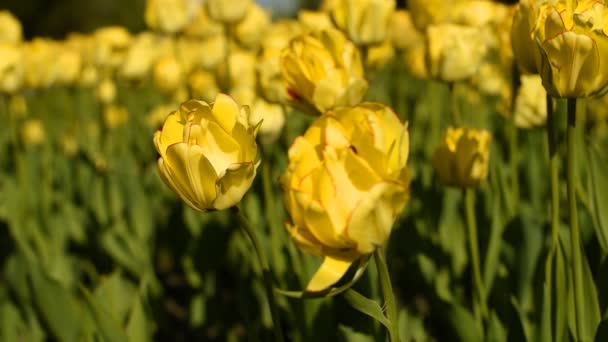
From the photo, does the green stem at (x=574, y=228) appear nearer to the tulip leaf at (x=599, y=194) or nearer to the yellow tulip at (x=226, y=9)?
the tulip leaf at (x=599, y=194)

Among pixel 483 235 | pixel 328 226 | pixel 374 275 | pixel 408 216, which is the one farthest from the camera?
pixel 408 216

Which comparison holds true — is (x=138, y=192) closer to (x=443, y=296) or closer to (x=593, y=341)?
(x=443, y=296)

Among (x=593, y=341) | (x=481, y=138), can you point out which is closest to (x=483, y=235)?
(x=481, y=138)

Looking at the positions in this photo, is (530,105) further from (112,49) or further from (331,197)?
(112,49)

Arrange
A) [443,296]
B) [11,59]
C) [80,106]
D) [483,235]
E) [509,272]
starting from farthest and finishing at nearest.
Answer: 1. [80,106]
2. [11,59]
3. [483,235]
4. [509,272]
5. [443,296]

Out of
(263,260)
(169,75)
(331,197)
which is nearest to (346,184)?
(331,197)

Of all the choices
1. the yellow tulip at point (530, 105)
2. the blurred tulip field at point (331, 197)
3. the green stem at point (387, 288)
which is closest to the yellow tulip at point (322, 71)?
the blurred tulip field at point (331, 197)
